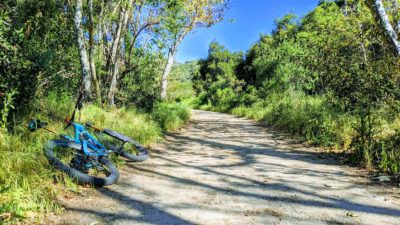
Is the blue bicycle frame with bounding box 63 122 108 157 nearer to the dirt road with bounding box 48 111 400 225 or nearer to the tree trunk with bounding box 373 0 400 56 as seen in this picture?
the dirt road with bounding box 48 111 400 225

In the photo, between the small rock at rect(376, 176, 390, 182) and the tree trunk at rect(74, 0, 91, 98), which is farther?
the tree trunk at rect(74, 0, 91, 98)

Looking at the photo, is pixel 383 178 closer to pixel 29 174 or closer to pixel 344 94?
pixel 344 94

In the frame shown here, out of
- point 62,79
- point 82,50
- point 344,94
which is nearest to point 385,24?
point 344,94

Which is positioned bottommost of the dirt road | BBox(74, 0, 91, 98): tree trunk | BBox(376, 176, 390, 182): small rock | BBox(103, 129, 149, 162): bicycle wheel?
the dirt road

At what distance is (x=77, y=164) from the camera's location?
5.14 m

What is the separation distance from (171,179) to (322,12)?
2203 cm

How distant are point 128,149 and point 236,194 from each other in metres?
3.02

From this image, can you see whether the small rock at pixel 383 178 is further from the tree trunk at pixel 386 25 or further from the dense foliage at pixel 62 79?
the dense foliage at pixel 62 79

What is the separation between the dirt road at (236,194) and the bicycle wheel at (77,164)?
0.15 m

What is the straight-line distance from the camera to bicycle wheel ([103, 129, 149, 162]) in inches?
261

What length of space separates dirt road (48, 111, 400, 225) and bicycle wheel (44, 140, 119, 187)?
0.15m

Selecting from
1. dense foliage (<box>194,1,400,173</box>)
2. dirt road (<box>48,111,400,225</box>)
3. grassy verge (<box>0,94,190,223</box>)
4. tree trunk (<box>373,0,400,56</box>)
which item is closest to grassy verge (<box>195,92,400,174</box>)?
dense foliage (<box>194,1,400,173</box>)

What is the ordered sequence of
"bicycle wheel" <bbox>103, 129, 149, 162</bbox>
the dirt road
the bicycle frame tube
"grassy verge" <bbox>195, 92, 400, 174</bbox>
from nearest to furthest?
the dirt road, the bicycle frame tube, "grassy verge" <bbox>195, 92, 400, 174</bbox>, "bicycle wheel" <bbox>103, 129, 149, 162</bbox>

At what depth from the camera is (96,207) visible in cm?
423
